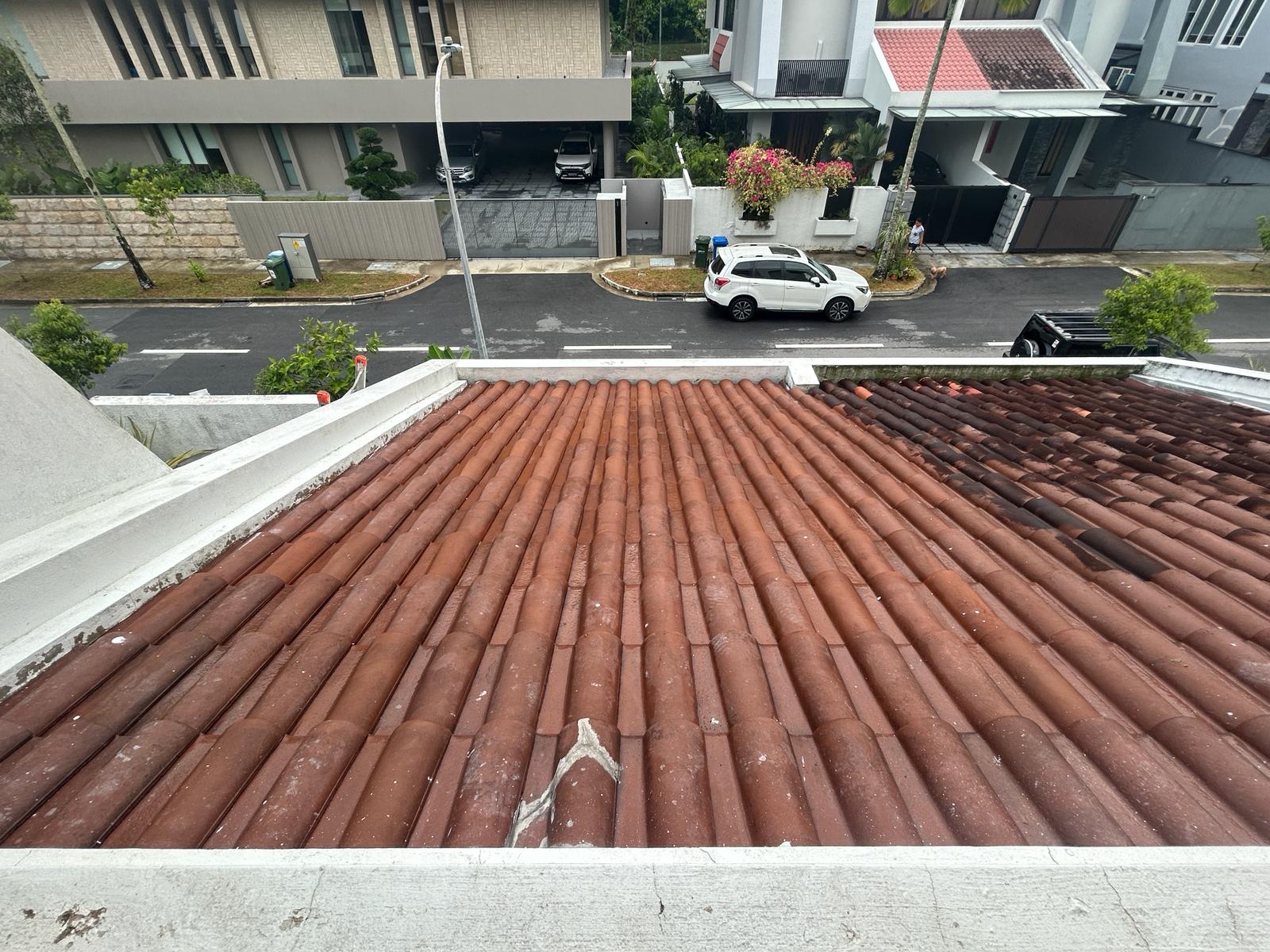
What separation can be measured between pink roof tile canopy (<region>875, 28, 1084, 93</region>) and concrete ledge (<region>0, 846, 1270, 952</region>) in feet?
82.8

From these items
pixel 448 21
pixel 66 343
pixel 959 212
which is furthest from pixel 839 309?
pixel 448 21

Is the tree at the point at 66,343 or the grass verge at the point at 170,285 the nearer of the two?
the tree at the point at 66,343

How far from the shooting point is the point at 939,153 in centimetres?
2427

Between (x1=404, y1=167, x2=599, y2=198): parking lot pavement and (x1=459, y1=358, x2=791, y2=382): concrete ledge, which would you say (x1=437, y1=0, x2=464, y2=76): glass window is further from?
(x1=459, y1=358, x2=791, y2=382): concrete ledge

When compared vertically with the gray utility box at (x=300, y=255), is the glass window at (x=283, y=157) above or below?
above

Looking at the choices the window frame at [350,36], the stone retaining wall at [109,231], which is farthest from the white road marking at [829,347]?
the window frame at [350,36]

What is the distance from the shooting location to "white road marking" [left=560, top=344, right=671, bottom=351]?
15.2 metres

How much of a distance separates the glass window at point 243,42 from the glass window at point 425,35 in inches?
276

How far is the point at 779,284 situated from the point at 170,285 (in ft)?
63.0

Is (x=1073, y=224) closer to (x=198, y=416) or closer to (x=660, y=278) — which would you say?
(x=660, y=278)

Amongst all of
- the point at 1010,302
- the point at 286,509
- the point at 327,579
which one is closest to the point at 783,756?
the point at 327,579

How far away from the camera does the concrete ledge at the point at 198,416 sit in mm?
7348

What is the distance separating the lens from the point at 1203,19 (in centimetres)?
2422

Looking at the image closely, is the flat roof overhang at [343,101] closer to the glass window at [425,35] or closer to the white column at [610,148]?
the white column at [610,148]
